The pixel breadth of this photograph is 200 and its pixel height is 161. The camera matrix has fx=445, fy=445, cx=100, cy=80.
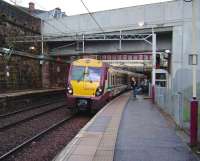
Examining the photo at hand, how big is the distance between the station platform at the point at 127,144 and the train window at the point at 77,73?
661 centimetres

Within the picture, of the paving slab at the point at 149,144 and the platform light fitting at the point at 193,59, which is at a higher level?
the platform light fitting at the point at 193,59

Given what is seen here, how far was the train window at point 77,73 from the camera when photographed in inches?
881

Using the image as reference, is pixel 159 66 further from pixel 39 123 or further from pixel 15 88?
pixel 39 123

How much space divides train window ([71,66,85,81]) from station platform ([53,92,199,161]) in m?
6.61

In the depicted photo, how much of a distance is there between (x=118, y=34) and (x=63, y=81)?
56.2 ft

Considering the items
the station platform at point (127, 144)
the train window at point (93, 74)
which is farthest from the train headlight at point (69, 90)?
the station platform at point (127, 144)

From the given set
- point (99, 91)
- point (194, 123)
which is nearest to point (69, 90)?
point (99, 91)

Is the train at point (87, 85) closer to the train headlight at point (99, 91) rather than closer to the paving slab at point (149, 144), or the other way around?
the train headlight at point (99, 91)

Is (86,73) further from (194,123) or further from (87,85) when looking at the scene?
(194,123)

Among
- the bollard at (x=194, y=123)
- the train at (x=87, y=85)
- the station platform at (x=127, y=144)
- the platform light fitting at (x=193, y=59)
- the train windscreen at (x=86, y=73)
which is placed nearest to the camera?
the station platform at (x=127, y=144)

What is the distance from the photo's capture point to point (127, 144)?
431 inches

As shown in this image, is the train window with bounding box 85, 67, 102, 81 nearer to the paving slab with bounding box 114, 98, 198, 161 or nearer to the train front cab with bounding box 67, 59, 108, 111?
the train front cab with bounding box 67, 59, 108, 111

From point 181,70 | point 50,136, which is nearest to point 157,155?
point 50,136

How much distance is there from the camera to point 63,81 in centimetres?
5178
